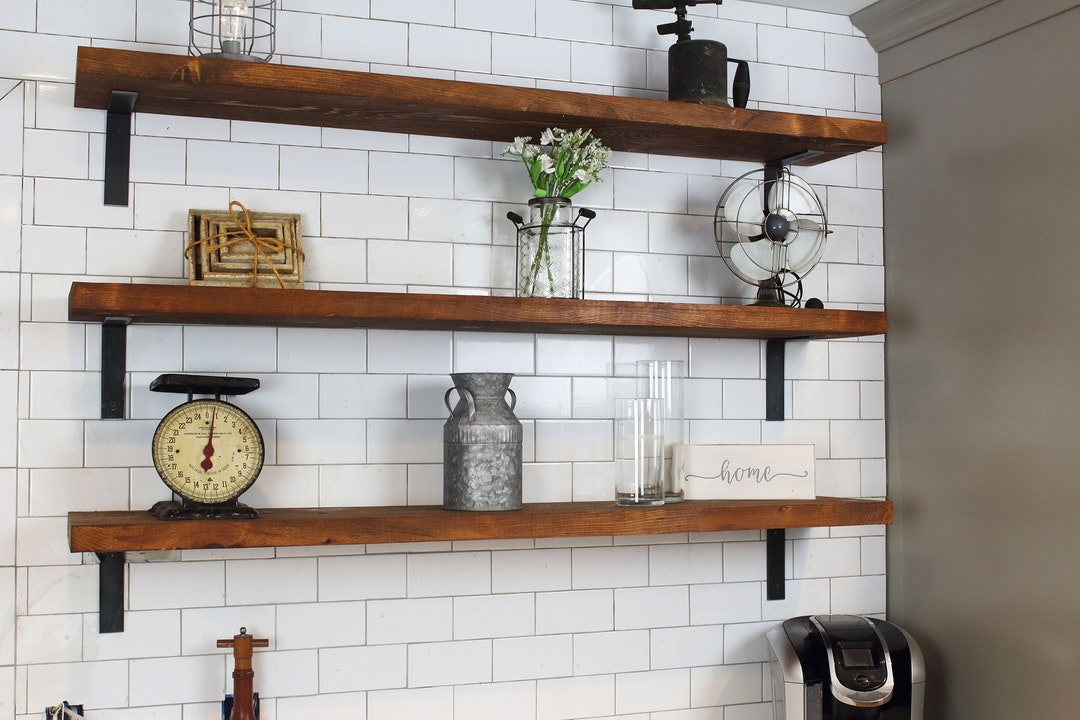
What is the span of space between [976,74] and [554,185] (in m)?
0.96

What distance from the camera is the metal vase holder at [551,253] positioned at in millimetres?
2088

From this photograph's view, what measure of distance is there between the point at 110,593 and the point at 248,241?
710 mm

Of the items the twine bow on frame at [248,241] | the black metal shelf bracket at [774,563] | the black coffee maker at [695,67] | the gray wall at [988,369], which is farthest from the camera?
the black metal shelf bracket at [774,563]

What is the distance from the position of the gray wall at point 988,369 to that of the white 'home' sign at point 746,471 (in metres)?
0.36

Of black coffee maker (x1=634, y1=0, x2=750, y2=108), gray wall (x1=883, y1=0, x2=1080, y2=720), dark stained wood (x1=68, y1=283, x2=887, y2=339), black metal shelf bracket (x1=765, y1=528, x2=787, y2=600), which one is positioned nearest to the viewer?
dark stained wood (x1=68, y1=283, x2=887, y2=339)

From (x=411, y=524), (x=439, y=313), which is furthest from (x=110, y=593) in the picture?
(x=439, y=313)

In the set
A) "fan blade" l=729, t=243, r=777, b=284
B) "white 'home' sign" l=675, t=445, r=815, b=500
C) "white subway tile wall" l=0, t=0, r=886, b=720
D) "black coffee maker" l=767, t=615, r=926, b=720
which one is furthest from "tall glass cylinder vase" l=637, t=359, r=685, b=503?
"black coffee maker" l=767, t=615, r=926, b=720

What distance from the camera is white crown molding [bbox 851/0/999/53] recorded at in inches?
90.3

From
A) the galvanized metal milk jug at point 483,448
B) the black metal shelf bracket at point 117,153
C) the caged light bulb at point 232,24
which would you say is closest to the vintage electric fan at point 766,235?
the galvanized metal milk jug at point 483,448

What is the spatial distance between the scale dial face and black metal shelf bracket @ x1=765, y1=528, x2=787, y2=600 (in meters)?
1.17

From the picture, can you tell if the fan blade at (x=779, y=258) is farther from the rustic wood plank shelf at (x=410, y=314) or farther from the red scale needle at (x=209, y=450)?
the red scale needle at (x=209, y=450)

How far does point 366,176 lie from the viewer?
2.18m

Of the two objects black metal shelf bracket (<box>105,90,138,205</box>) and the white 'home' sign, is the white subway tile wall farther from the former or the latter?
the white 'home' sign

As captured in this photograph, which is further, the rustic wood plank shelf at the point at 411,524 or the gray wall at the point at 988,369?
the gray wall at the point at 988,369
